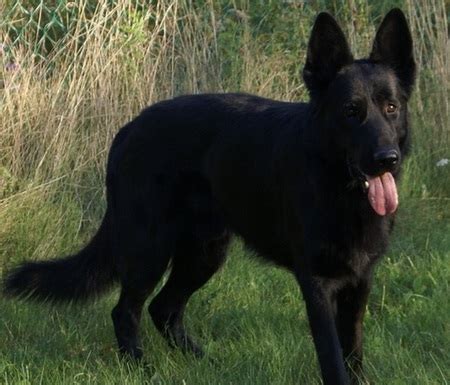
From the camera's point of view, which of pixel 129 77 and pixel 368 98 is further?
pixel 129 77

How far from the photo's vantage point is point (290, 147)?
13.3ft

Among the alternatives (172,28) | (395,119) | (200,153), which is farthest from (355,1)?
(395,119)

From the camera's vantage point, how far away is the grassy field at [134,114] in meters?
4.32

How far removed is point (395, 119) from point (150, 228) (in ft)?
4.36

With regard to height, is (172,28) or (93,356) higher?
(172,28)

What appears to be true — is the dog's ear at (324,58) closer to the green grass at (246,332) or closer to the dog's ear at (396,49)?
the dog's ear at (396,49)

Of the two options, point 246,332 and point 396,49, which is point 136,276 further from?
point 396,49

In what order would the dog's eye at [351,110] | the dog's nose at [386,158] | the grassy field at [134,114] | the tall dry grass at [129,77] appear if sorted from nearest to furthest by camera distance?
the dog's nose at [386,158]
the dog's eye at [351,110]
the grassy field at [134,114]
the tall dry grass at [129,77]

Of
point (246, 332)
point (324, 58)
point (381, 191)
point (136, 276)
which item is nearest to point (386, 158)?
point (381, 191)

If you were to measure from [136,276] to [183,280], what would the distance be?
299mm

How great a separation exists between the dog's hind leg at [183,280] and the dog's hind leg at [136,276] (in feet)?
0.47

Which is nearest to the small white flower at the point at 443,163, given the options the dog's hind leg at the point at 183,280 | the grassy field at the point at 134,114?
the grassy field at the point at 134,114

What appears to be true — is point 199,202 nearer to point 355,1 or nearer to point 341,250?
point 341,250

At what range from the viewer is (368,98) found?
12.3 ft
